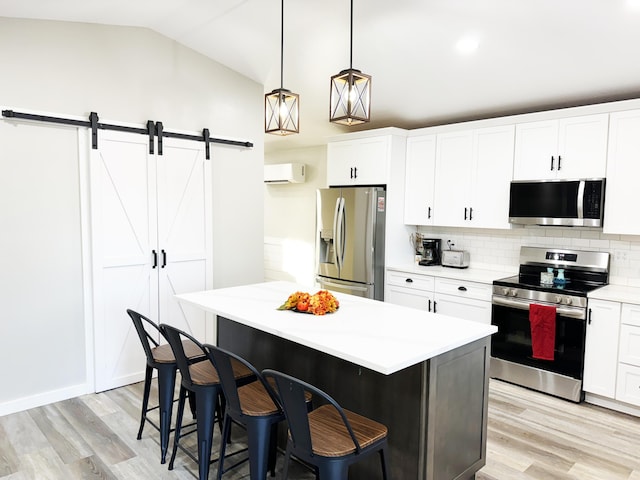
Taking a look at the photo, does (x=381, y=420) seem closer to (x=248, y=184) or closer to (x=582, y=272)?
(x=582, y=272)

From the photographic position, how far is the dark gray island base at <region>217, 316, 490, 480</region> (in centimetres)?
209

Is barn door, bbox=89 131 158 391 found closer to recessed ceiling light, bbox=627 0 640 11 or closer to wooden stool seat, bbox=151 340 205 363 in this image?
wooden stool seat, bbox=151 340 205 363

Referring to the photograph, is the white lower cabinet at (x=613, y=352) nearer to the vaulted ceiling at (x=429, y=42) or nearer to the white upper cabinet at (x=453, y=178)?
the white upper cabinet at (x=453, y=178)

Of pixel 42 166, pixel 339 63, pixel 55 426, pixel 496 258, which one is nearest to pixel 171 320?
pixel 55 426

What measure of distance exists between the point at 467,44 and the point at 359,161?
6.04 feet

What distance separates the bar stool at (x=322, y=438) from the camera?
1.73m

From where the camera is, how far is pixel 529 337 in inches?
152

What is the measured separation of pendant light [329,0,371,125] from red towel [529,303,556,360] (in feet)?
7.58

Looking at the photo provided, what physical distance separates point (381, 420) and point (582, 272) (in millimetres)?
2725

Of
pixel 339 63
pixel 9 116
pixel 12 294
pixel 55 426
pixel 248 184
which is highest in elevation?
pixel 339 63

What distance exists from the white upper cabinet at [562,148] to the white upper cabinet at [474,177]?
12cm

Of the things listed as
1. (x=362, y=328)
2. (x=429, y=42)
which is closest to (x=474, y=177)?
(x=429, y=42)

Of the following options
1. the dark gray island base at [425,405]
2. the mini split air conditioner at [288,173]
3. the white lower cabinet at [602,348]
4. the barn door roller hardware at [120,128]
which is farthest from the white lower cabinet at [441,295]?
the mini split air conditioner at [288,173]

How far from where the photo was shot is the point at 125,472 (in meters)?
2.63
